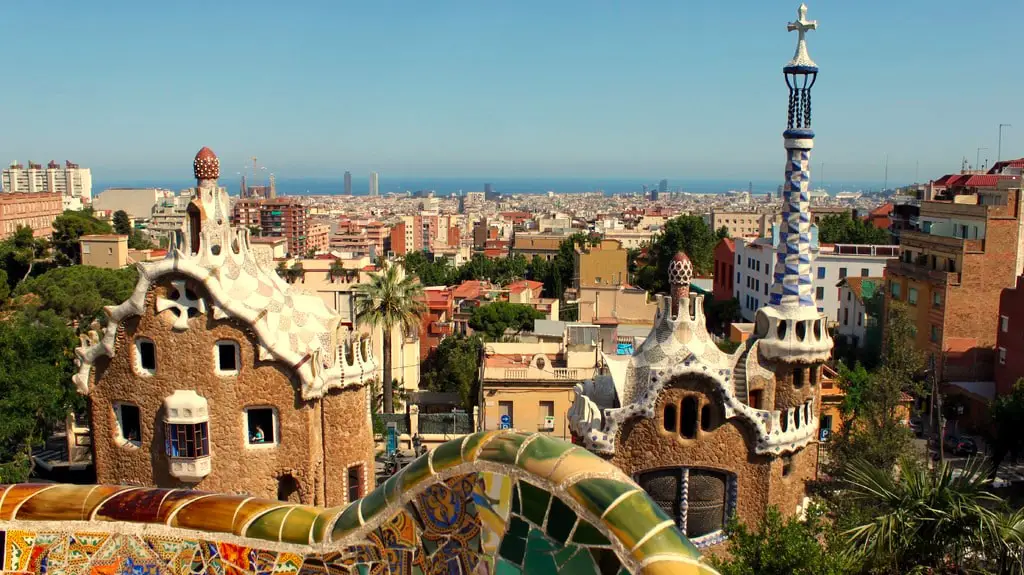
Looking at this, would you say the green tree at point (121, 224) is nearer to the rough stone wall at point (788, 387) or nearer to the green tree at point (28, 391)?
the green tree at point (28, 391)

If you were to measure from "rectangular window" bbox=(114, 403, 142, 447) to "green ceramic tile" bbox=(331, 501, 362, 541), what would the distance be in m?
12.2

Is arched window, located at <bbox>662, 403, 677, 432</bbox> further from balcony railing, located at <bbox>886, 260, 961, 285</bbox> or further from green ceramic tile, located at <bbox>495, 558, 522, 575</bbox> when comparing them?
balcony railing, located at <bbox>886, 260, 961, 285</bbox>

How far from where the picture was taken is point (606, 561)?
24.1 feet

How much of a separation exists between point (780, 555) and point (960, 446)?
25.0 metres

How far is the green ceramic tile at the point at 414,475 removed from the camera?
8633 millimetres

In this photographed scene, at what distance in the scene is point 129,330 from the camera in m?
19.6

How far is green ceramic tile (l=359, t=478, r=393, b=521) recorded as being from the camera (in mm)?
9008

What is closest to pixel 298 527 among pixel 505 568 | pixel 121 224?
pixel 505 568

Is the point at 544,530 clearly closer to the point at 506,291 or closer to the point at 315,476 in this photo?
the point at 315,476

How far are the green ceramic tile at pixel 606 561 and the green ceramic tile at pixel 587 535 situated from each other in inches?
2.5

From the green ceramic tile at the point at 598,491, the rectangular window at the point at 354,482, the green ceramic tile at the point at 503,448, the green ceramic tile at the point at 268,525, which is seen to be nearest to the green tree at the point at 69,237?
the rectangular window at the point at 354,482

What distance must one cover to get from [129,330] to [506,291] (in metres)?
43.1

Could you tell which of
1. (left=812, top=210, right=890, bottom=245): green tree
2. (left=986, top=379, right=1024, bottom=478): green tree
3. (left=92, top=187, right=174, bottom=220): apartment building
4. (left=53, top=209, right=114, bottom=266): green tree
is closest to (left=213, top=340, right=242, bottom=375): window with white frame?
(left=986, top=379, right=1024, bottom=478): green tree

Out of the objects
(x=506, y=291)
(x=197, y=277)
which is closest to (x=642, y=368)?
(x=197, y=277)
